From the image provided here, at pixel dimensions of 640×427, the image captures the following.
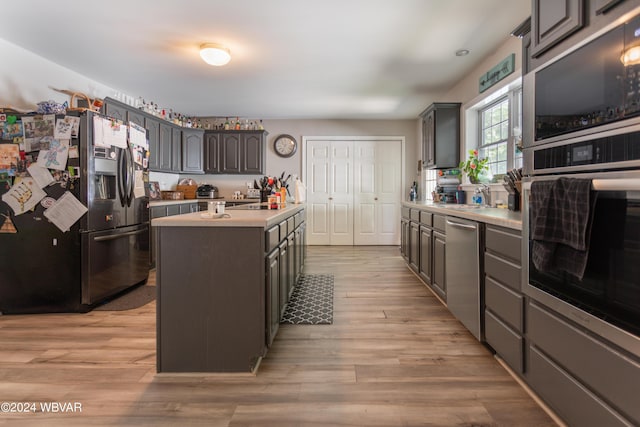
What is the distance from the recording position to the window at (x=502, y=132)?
127 inches

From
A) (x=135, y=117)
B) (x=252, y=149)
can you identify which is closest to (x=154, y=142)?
(x=135, y=117)

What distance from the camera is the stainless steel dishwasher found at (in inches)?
86.7

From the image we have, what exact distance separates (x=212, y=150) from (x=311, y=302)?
4111 millimetres

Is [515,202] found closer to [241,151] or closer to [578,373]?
[578,373]

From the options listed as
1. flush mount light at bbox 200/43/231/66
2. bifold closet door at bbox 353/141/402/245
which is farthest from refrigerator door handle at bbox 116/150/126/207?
bifold closet door at bbox 353/141/402/245

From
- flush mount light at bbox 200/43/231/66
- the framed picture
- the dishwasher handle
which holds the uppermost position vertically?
flush mount light at bbox 200/43/231/66

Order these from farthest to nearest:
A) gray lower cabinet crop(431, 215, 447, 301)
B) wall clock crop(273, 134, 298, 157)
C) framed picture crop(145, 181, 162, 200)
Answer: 1. wall clock crop(273, 134, 298, 157)
2. framed picture crop(145, 181, 162, 200)
3. gray lower cabinet crop(431, 215, 447, 301)

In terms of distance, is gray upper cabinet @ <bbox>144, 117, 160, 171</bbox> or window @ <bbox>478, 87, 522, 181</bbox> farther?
gray upper cabinet @ <bbox>144, 117, 160, 171</bbox>

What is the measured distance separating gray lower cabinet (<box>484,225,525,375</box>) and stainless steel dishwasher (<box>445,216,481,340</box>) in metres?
0.09

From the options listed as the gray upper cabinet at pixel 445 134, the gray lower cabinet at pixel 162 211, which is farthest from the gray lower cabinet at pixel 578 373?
the gray lower cabinet at pixel 162 211

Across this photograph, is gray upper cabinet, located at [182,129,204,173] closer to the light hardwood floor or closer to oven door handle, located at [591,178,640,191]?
the light hardwood floor

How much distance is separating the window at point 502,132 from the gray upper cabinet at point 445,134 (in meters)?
0.34

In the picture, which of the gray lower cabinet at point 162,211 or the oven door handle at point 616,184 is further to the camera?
the gray lower cabinet at point 162,211

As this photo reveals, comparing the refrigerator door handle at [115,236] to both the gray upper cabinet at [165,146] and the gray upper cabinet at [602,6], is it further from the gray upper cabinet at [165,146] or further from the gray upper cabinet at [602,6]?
the gray upper cabinet at [602,6]
